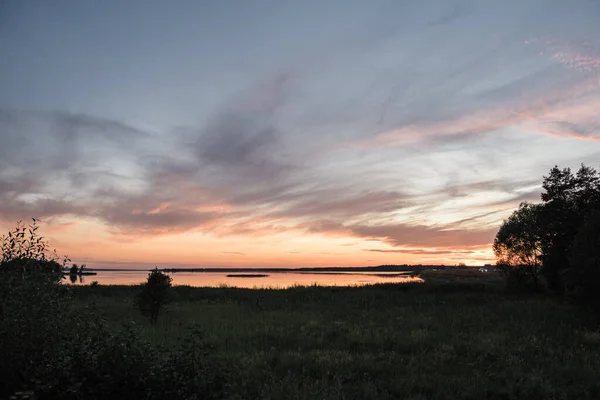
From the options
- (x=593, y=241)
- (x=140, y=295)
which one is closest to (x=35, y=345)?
(x=140, y=295)

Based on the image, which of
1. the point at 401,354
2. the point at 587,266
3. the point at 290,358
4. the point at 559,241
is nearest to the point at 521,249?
the point at 559,241

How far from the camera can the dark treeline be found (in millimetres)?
22906

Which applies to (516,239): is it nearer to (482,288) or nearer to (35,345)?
(482,288)

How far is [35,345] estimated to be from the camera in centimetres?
795

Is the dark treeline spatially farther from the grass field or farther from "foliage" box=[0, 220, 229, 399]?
"foliage" box=[0, 220, 229, 399]

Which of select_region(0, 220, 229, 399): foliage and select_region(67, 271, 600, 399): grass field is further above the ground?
select_region(0, 220, 229, 399): foliage

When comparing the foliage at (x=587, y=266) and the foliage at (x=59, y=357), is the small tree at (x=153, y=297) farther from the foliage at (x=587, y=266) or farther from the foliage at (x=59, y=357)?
the foliage at (x=587, y=266)

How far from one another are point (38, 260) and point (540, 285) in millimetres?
53225

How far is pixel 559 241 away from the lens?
3766 cm

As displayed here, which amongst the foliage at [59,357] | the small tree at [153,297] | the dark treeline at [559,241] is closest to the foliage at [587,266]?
the dark treeline at [559,241]

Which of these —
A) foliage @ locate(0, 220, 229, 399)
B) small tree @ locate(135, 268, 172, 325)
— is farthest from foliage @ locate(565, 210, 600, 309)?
small tree @ locate(135, 268, 172, 325)

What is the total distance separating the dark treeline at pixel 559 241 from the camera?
22906mm

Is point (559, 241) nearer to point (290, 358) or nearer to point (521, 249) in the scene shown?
point (521, 249)

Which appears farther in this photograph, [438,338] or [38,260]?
[438,338]
